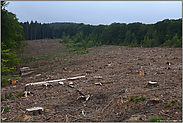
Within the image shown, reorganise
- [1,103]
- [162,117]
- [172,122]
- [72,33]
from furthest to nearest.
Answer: [72,33] < [1,103] < [162,117] < [172,122]

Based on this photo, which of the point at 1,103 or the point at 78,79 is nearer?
the point at 1,103

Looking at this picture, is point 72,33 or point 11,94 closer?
point 11,94

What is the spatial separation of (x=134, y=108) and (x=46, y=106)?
11.8 feet

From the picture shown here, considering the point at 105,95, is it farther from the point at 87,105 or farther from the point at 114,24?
the point at 114,24

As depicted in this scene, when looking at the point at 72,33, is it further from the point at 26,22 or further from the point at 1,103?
the point at 1,103

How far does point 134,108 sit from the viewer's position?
15.5 ft

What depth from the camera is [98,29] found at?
42.5 metres

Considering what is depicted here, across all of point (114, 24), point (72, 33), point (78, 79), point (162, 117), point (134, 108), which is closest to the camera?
point (162, 117)

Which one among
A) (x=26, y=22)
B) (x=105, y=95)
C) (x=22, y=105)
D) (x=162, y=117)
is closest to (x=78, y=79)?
(x=105, y=95)

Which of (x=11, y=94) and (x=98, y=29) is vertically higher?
(x=98, y=29)

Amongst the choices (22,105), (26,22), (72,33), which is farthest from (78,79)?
(26,22)

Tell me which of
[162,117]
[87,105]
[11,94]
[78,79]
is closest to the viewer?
[162,117]

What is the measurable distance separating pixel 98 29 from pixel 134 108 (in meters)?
39.6

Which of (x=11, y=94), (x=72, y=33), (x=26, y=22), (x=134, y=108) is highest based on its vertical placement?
(x=26, y=22)
